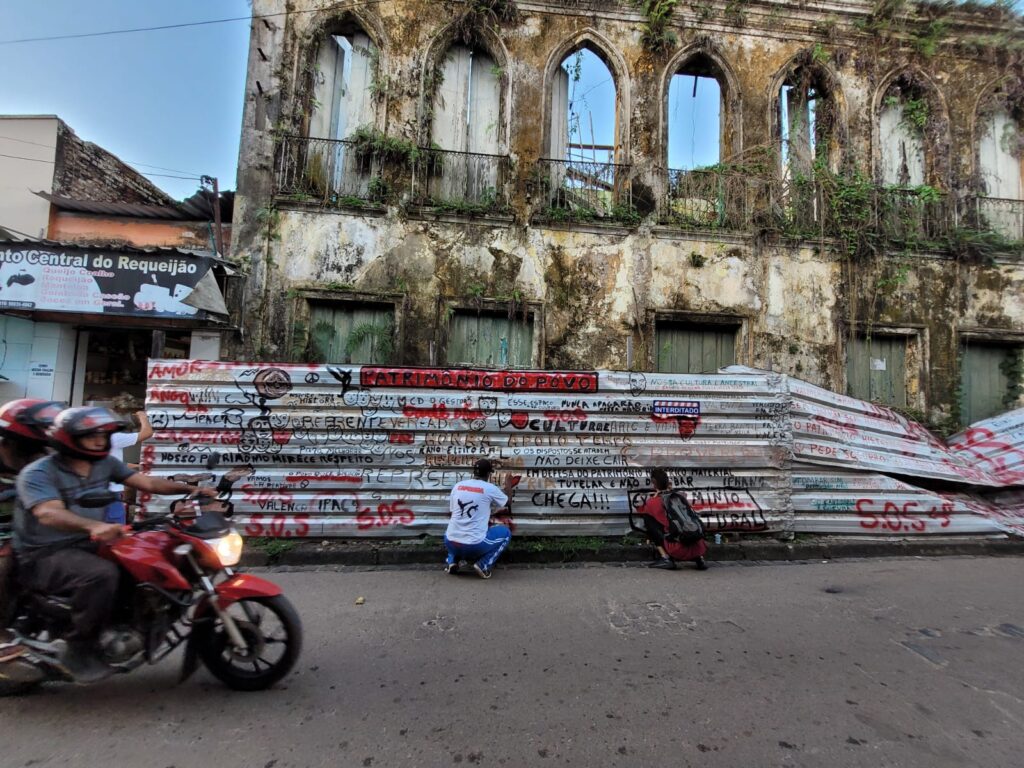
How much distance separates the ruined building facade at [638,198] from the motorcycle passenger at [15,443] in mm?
5972

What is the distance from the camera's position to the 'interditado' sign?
8031 millimetres

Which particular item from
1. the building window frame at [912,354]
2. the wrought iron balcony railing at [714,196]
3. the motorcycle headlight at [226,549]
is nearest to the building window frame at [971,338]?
the building window frame at [912,354]

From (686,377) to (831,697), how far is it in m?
4.21

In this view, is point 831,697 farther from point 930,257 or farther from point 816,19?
point 816,19

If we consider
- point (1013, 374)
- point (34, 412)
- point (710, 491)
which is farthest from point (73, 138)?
point (1013, 374)

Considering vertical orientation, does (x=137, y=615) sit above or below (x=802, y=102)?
below

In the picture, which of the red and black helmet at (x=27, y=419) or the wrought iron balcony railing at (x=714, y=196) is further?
the wrought iron balcony railing at (x=714, y=196)

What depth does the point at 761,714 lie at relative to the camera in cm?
292

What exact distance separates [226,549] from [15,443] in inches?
59.6

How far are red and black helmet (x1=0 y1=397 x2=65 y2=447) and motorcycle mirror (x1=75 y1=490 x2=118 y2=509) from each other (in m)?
0.45

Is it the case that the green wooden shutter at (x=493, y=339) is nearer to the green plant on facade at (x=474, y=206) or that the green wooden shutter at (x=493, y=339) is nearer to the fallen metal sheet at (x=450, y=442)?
the green plant on facade at (x=474, y=206)

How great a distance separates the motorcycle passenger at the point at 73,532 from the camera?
109 inches

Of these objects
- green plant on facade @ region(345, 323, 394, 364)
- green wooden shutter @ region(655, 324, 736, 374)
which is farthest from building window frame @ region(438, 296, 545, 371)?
green wooden shutter @ region(655, 324, 736, 374)

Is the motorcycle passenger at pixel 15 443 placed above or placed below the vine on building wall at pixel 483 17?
below
